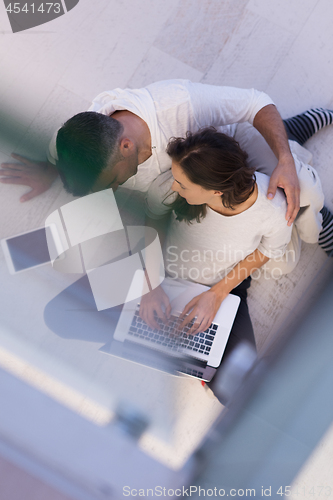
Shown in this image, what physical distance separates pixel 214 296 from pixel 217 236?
183 mm

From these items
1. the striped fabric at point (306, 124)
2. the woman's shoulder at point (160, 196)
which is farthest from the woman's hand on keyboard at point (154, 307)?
the striped fabric at point (306, 124)

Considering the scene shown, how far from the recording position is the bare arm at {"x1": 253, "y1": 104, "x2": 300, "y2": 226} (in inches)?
32.4

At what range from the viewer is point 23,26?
4.06ft

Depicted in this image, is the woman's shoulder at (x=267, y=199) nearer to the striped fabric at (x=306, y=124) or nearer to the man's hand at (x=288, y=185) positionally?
the man's hand at (x=288, y=185)

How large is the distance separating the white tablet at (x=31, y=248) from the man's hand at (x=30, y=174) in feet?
0.22

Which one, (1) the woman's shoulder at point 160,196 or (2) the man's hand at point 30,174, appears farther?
(1) the woman's shoulder at point 160,196

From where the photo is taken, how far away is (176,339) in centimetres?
88

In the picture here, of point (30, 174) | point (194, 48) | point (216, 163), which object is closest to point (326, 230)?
point (216, 163)

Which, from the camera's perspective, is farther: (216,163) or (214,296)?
(214,296)

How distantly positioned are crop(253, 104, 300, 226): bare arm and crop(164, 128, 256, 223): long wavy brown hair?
11 cm

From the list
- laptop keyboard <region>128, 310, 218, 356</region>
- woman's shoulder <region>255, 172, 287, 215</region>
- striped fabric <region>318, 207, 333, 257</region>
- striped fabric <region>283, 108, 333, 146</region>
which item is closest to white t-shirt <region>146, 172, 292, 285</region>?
woman's shoulder <region>255, 172, 287, 215</region>

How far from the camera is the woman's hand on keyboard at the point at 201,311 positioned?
884 mm

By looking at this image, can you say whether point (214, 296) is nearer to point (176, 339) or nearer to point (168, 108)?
point (176, 339)

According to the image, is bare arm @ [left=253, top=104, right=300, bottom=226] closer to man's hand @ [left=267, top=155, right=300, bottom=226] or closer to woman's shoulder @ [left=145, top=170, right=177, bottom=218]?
man's hand @ [left=267, top=155, right=300, bottom=226]
